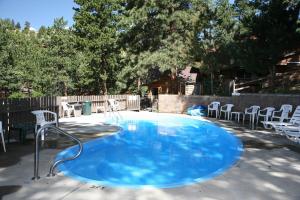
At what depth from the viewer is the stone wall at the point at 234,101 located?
13.5 metres

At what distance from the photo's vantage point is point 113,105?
18891 millimetres

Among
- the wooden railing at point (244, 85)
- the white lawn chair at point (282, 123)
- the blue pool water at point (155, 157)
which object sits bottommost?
the blue pool water at point (155, 157)

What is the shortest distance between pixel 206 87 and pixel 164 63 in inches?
163

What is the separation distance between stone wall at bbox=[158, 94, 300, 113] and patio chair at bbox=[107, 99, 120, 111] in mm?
2908

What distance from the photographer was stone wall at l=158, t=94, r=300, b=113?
13523mm

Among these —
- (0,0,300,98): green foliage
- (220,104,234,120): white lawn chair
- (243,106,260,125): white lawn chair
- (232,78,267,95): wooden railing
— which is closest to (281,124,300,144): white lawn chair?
(243,106,260,125): white lawn chair

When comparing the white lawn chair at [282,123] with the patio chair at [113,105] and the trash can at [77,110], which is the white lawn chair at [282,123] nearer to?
the patio chair at [113,105]

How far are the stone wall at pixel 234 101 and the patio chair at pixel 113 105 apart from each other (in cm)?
291

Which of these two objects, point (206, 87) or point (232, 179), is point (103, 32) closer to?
point (206, 87)

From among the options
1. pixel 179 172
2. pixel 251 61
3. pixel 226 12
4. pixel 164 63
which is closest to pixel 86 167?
pixel 179 172

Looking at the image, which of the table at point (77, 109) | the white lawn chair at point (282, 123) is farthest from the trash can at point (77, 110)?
the white lawn chair at point (282, 123)

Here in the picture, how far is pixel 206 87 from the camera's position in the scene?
22047 mm

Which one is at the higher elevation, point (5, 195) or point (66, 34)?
point (66, 34)

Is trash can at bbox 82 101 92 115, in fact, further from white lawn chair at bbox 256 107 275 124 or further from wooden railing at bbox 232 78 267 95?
wooden railing at bbox 232 78 267 95
